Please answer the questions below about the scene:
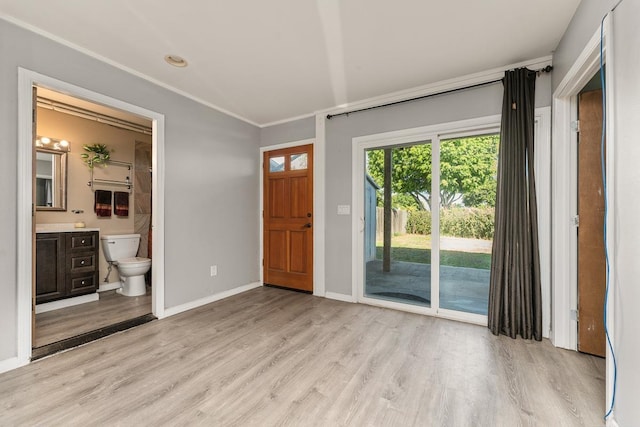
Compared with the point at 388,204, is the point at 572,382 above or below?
below

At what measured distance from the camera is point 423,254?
3.13 m

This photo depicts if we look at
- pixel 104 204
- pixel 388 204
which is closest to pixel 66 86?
pixel 104 204

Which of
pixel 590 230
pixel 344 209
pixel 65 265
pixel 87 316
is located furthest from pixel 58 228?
pixel 590 230

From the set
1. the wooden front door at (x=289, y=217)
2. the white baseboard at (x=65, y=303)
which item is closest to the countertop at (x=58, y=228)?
the white baseboard at (x=65, y=303)

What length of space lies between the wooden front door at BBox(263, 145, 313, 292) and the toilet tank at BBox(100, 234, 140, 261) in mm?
1894

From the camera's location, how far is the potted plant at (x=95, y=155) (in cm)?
382

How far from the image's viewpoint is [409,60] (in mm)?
2539

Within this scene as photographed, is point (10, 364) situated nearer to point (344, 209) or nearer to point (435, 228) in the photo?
point (344, 209)

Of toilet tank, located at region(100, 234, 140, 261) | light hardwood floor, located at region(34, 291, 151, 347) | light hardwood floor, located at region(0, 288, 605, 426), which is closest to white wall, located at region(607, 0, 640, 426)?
light hardwood floor, located at region(0, 288, 605, 426)

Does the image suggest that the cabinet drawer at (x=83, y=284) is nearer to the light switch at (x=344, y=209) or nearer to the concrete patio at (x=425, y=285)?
the light switch at (x=344, y=209)

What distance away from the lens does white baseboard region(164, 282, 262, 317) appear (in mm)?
3080

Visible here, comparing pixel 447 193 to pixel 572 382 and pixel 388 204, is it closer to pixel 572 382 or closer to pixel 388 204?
pixel 388 204

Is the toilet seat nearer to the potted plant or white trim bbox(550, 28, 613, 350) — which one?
the potted plant

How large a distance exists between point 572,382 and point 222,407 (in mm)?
2225
